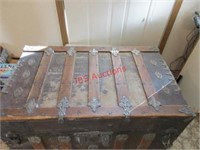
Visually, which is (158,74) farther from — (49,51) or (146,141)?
(49,51)

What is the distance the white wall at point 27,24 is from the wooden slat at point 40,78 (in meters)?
0.41

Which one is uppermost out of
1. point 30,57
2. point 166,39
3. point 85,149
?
point 166,39

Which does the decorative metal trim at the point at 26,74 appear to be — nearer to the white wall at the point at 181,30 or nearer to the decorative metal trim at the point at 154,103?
the decorative metal trim at the point at 154,103

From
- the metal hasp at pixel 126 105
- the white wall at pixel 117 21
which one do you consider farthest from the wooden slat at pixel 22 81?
the metal hasp at pixel 126 105

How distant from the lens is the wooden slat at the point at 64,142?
94cm

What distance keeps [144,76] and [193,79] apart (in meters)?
0.59

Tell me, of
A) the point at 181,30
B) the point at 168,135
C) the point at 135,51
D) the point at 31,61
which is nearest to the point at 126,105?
the point at 168,135

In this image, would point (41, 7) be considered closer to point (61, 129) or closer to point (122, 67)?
point (122, 67)

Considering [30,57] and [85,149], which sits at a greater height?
[30,57]

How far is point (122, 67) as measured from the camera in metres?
1.08

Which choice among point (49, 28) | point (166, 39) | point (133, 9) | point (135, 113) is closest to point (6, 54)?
point (49, 28)

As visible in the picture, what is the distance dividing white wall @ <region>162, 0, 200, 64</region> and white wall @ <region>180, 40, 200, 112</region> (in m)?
0.19

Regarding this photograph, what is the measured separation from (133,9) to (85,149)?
3.58 ft

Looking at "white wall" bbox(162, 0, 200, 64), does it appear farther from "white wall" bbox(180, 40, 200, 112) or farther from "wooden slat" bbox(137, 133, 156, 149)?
"wooden slat" bbox(137, 133, 156, 149)
